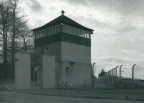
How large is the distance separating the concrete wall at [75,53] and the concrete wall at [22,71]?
8.25 meters

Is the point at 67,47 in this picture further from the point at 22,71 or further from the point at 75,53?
the point at 22,71

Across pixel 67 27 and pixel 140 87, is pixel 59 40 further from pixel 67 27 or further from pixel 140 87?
pixel 140 87

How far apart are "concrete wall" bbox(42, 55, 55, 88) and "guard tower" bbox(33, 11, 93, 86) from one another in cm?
544

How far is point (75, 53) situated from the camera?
3803 centimetres

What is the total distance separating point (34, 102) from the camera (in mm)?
13219

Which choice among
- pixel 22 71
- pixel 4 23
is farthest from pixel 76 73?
pixel 4 23

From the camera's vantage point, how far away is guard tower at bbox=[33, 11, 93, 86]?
3566 centimetres

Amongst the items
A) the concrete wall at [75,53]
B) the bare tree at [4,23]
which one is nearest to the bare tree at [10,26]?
the bare tree at [4,23]

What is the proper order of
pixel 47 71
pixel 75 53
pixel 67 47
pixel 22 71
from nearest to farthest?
pixel 22 71, pixel 47 71, pixel 67 47, pixel 75 53

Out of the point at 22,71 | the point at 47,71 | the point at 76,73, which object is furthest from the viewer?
the point at 76,73

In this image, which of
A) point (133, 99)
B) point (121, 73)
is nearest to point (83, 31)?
point (121, 73)

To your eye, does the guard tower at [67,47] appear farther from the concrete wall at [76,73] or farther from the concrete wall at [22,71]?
the concrete wall at [22,71]

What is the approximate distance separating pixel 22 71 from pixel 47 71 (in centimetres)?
310

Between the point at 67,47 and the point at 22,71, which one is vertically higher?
the point at 67,47
